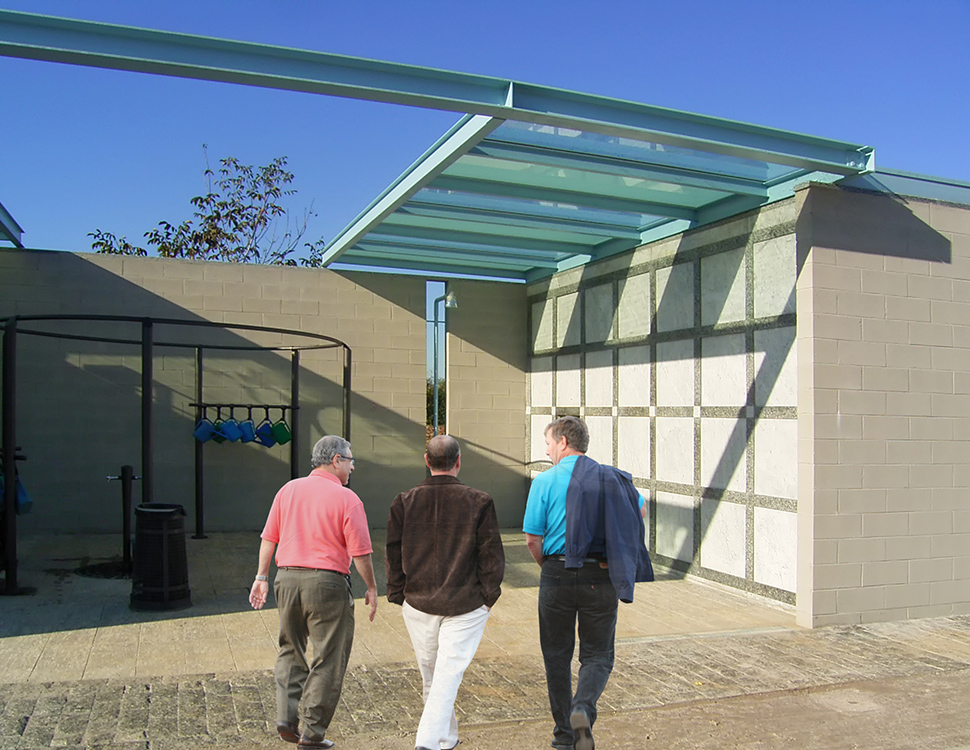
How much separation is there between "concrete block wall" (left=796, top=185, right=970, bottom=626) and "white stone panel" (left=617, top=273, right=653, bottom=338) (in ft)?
8.02

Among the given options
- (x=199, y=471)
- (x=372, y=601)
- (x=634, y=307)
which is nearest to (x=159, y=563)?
(x=372, y=601)

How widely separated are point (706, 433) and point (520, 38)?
17.5 feet

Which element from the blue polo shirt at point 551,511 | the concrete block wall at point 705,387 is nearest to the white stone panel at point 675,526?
the concrete block wall at point 705,387

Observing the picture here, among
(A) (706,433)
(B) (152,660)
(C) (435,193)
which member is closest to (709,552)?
(A) (706,433)

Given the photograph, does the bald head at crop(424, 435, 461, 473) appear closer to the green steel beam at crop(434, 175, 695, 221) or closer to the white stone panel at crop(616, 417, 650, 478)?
the green steel beam at crop(434, 175, 695, 221)

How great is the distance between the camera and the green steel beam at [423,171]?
6199 millimetres

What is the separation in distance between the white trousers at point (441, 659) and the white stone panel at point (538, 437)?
7531 mm

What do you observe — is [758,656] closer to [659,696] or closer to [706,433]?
[659,696]

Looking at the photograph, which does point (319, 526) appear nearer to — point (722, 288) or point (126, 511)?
point (126, 511)

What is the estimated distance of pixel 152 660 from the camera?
530 cm

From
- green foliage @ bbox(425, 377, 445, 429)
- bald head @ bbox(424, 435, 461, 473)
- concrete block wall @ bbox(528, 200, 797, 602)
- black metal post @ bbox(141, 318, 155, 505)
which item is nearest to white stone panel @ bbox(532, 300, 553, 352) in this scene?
concrete block wall @ bbox(528, 200, 797, 602)

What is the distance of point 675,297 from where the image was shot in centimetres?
860

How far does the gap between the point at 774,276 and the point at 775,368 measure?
762 mm

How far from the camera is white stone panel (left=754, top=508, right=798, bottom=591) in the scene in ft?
22.7
